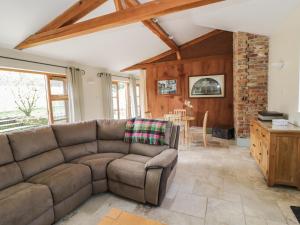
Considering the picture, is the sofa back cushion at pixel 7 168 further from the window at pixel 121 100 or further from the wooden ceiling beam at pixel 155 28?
the window at pixel 121 100

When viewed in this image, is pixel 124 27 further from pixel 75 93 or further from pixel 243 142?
pixel 243 142

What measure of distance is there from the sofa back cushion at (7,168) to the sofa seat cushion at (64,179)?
152 millimetres

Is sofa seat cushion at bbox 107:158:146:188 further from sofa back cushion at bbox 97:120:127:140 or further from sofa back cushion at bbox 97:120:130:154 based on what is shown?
sofa back cushion at bbox 97:120:127:140

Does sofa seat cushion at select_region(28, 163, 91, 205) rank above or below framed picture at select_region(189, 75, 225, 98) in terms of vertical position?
below

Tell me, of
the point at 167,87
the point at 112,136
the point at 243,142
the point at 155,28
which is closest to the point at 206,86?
the point at 167,87

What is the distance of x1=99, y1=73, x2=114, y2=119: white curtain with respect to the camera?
585cm

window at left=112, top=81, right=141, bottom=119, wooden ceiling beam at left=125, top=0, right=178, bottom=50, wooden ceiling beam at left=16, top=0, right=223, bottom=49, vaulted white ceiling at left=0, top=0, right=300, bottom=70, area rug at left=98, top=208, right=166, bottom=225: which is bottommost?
area rug at left=98, top=208, right=166, bottom=225

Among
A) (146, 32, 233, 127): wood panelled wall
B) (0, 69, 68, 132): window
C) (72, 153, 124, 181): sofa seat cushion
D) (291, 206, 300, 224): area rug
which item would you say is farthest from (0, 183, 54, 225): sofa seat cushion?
(146, 32, 233, 127): wood panelled wall

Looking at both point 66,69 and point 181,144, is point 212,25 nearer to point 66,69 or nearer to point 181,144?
point 181,144

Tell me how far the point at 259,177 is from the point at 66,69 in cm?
473

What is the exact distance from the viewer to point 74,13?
3.01m

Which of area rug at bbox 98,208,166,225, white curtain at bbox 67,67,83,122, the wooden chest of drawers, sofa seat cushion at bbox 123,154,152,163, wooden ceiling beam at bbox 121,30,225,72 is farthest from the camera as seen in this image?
wooden ceiling beam at bbox 121,30,225,72

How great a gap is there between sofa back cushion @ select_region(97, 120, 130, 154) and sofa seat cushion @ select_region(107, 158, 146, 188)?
1.53 feet

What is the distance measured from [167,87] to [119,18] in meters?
3.85
